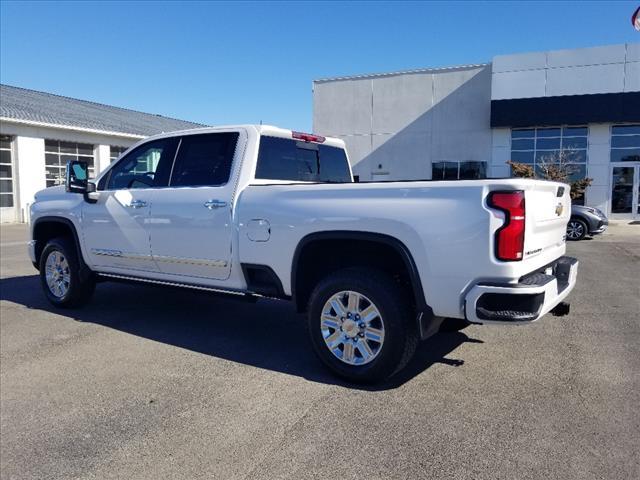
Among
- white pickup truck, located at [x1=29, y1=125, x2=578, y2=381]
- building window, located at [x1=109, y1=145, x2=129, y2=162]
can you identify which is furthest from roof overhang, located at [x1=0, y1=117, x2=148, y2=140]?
white pickup truck, located at [x1=29, y1=125, x2=578, y2=381]

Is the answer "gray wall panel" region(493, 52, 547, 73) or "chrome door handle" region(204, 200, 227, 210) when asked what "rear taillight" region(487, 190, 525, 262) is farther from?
"gray wall panel" region(493, 52, 547, 73)

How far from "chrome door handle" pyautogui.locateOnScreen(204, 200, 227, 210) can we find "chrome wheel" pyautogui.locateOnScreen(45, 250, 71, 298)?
252 centimetres

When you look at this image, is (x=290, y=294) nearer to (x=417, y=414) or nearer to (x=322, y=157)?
(x=417, y=414)

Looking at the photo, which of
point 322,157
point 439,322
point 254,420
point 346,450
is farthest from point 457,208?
point 322,157

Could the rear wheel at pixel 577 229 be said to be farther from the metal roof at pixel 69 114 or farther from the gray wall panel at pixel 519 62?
the metal roof at pixel 69 114

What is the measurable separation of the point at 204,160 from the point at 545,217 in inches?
124

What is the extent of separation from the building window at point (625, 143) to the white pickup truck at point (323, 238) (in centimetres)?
1950

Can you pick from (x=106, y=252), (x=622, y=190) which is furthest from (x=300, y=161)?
(x=622, y=190)

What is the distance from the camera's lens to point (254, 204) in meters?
4.39

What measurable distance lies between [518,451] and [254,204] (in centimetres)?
271

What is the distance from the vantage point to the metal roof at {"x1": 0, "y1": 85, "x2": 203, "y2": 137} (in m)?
21.9

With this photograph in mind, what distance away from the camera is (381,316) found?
3730 mm

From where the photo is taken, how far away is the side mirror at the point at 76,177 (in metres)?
5.61

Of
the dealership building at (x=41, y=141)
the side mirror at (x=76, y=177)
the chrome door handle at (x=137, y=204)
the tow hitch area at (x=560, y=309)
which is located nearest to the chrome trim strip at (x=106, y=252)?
the chrome door handle at (x=137, y=204)
